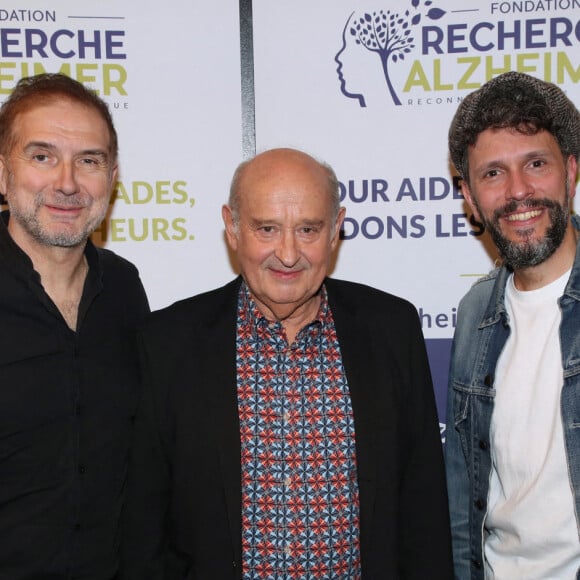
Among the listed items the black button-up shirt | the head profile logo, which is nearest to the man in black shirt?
the black button-up shirt

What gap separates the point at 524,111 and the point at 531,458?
1.02 meters

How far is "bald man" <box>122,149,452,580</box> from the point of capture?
1879 mm

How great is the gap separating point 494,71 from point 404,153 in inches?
19.2

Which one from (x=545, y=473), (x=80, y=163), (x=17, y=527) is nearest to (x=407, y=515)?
(x=545, y=473)

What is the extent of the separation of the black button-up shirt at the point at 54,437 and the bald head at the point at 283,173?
605mm

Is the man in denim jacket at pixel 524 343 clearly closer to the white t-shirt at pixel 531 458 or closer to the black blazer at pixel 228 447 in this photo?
the white t-shirt at pixel 531 458

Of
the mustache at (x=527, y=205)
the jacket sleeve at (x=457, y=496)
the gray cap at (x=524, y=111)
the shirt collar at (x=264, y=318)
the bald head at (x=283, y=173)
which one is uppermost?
the gray cap at (x=524, y=111)

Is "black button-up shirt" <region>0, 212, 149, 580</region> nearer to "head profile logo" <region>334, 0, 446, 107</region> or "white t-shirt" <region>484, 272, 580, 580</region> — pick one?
"white t-shirt" <region>484, 272, 580, 580</region>

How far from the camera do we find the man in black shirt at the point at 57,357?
192cm

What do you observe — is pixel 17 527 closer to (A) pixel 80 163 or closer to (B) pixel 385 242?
(A) pixel 80 163

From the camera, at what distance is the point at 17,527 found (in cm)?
192

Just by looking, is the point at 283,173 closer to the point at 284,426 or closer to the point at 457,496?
the point at 284,426

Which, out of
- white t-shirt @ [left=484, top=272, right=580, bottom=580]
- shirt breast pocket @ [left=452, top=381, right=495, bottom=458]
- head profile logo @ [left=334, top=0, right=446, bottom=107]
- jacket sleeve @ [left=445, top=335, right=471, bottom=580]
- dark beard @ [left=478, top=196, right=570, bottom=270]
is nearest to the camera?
white t-shirt @ [left=484, top=272, right=580, bottom=580]

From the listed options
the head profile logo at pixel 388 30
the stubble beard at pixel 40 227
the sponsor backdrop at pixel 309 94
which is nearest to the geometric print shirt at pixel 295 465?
the stubble beard at pixel 40 227
